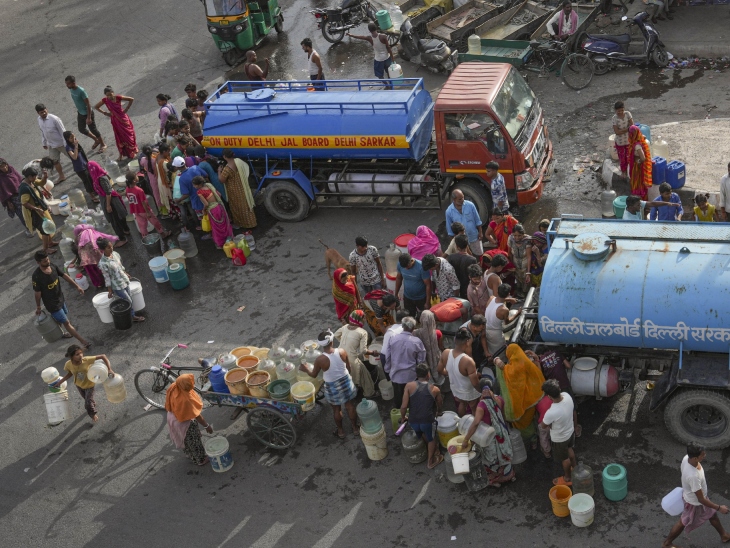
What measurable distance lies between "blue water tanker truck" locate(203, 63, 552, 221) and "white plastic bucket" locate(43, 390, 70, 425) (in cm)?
505

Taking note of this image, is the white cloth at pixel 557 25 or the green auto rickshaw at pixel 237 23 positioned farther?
the green auto rickshaw at pixel 237 23

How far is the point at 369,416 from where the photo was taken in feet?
29.8

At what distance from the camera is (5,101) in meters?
20.2

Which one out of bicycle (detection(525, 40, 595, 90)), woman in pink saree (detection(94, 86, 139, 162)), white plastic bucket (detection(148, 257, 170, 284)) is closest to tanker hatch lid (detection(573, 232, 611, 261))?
white plastic bucket (detection(148, 257, 170, 284))

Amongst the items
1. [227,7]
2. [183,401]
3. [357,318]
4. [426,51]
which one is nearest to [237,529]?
[183,401]

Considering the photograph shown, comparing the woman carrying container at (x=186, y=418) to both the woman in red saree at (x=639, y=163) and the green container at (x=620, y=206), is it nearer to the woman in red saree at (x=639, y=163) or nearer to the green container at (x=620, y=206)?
the green container at (x=620, y=206)

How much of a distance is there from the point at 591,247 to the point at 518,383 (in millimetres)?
1642

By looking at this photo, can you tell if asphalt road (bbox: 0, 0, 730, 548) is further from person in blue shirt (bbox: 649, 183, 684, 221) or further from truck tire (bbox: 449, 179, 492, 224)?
person in blue shirt (bbox: 649, 183, 684, 221)

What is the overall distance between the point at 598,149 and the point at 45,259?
29.9 ft

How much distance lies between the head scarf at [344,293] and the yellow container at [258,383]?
1.60 metres

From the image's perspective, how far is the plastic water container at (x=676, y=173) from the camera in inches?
483

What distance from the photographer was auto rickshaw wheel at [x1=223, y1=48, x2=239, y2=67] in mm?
19969

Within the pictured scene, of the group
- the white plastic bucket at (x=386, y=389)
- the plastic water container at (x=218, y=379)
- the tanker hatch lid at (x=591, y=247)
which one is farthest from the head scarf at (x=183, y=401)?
the tanker hatch lid at (x=591, y=247)

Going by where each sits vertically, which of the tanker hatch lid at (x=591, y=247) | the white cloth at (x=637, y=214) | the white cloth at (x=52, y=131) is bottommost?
the white cloth at (x=637, y=214)
